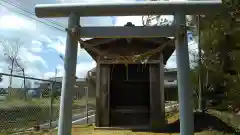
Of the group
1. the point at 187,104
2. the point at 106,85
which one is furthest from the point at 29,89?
the point at 187,104

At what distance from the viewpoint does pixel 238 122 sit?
8.12m

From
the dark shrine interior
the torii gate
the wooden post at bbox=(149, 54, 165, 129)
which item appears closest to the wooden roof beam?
the torii gate

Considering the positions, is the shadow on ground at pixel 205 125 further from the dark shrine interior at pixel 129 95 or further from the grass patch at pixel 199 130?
the dark shrine interior at pixel 129 95

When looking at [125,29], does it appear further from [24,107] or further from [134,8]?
[24,107]

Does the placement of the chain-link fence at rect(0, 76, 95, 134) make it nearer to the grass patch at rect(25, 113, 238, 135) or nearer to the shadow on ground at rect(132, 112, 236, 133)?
the grass patch at rect(25, 113, 238, 135)

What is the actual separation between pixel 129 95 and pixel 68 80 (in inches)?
293

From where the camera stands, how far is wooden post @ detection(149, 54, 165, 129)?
981 cm

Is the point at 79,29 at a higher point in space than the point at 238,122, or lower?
higher

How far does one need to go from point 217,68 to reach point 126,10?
660cm

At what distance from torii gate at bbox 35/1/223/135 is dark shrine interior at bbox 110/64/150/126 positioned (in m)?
5.34

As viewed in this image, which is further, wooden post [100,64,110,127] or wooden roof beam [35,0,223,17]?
wooden post [100,64,110,127]

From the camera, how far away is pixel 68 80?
5.00m

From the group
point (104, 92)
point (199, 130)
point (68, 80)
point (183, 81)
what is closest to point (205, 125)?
point (199, 130)

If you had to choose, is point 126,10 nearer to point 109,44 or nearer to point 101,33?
point 101,33
